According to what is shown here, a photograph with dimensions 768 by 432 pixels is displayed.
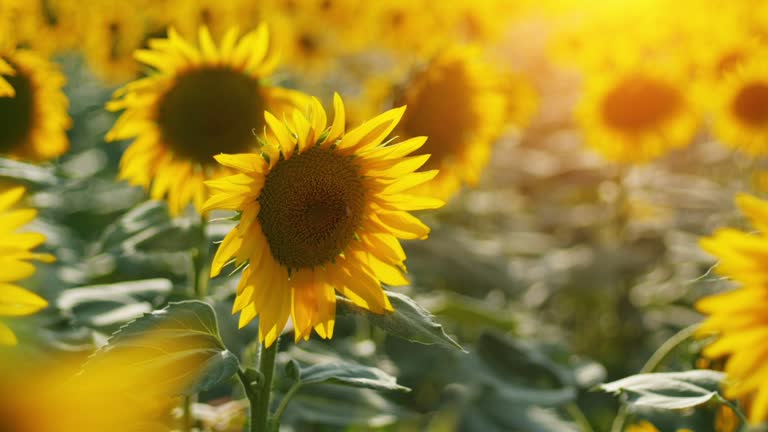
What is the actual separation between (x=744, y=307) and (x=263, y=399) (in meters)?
0.79

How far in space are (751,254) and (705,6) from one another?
17.0 feet

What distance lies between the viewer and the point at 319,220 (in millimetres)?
1476

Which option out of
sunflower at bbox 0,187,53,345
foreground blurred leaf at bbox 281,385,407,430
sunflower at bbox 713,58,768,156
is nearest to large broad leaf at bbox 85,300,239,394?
sunflower at bbox 0,187,53,345

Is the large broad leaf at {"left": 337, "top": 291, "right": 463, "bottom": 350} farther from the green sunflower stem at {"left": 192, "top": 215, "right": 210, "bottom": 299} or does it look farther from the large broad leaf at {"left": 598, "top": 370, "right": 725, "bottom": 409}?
the green sunflower stem at {"left": 192, "top": 215, "right": 210, "bottom": 299}

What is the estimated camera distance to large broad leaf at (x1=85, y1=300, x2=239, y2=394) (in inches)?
49.2

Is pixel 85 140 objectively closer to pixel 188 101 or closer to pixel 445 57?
pixel 445 57

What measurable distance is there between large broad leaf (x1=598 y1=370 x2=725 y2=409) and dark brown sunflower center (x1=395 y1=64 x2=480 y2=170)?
1.79 m

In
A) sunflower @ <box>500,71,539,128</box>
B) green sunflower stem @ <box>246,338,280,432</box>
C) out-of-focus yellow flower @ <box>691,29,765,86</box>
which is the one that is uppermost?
out-of-focus yellow flower @ <box>691,29,765,86</box>

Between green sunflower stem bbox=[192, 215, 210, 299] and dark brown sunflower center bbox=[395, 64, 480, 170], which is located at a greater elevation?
dark brown sunflower center bbox=[395, 64, 480, 170]

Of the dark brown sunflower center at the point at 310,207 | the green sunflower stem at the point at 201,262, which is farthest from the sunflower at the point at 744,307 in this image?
the green sunflower stem at the point at 201,262

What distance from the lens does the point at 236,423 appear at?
6.31ft

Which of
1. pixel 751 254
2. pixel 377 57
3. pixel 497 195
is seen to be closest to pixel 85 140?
pixel 497 195

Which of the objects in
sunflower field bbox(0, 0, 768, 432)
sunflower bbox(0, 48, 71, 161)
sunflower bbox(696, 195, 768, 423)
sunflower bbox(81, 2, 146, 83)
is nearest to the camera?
sunflower bbox(696, 195, 768, 423)

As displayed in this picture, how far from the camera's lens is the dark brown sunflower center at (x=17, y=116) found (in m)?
2.78
